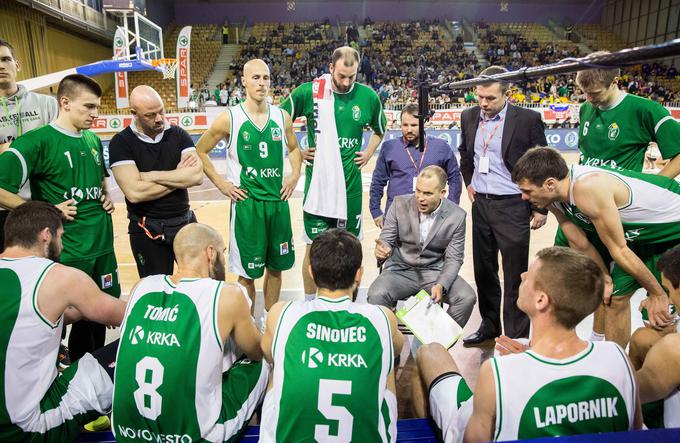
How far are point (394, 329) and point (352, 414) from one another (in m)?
0.41

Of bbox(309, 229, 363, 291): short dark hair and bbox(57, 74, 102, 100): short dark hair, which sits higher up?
bbox(57, 74, 102, 100): short dark hair

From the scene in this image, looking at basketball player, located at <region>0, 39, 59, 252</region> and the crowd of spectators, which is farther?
the crowd of spectators

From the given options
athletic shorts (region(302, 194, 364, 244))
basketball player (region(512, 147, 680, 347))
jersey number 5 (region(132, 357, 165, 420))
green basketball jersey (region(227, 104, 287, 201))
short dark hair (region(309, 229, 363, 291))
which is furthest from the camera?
athletic shorts (region(302, 194, 364, 244))

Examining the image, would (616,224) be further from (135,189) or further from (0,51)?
(0,51)

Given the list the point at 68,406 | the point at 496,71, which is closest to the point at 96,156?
the point at 68,406

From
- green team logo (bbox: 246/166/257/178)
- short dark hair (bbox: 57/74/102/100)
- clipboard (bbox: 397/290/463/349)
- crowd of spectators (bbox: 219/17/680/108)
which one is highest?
crowd of spectators (bbox: 219/17/680/108)

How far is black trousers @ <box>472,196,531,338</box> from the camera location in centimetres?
373

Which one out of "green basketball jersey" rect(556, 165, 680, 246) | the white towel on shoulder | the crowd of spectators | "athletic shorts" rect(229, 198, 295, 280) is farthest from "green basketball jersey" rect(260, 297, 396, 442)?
the crowd of spectators

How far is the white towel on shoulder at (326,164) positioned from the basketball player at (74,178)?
169 centimetres

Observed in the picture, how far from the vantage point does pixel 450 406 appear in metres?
2.15

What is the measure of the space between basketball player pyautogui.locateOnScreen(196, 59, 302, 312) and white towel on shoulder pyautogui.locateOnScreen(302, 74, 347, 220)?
0.94ft

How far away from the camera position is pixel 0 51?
3447 millimetres

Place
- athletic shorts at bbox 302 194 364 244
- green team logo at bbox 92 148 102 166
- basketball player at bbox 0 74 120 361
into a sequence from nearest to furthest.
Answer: basketball player at bbox 0 74 120 361 → green team logo at bbox 92 148 102 166 → athletic shorts at bbox 302 194 364 244

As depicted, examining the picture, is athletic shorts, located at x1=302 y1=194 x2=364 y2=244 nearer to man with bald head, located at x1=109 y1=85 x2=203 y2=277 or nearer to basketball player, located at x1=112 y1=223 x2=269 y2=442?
man with bald head, located at x1=109 y1=85 x2=203 y2=277
